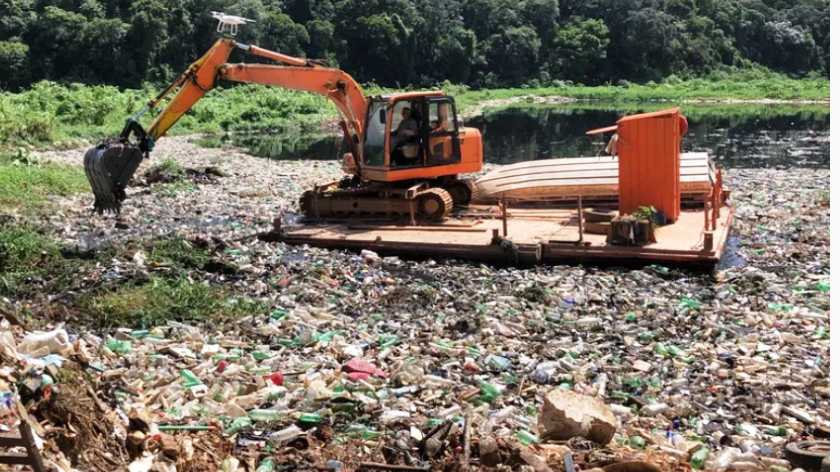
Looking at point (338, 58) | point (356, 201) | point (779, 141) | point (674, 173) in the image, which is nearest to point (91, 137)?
point (356, 201)

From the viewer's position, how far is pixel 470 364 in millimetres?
8219

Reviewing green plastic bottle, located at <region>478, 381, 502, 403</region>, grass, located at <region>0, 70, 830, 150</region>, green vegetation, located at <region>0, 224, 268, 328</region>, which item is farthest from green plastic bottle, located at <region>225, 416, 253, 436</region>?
grass, located at <region>0, 70, 830, 150</region>

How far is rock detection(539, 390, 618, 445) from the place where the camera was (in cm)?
636

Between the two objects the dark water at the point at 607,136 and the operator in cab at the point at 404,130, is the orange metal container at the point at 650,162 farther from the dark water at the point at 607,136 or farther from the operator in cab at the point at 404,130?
the dark water at the point at 607,136

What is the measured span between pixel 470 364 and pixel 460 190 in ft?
24.2

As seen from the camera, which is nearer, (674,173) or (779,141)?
(674,173)

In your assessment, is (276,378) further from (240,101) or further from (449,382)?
(240,101)

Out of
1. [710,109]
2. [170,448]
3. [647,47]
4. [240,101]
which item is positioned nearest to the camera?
[170,448]

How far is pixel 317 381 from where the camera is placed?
25.3 ft

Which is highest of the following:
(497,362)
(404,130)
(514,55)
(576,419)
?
(514,55)

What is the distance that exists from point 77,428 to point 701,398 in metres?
4.85

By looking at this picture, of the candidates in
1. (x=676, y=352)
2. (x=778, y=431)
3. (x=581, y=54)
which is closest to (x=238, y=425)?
(x=778, y=431)

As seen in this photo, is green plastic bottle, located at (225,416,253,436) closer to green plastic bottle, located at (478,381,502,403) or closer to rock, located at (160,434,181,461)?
rock, located at (160,434,181,461)

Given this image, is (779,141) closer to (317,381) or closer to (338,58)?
(317,381)
